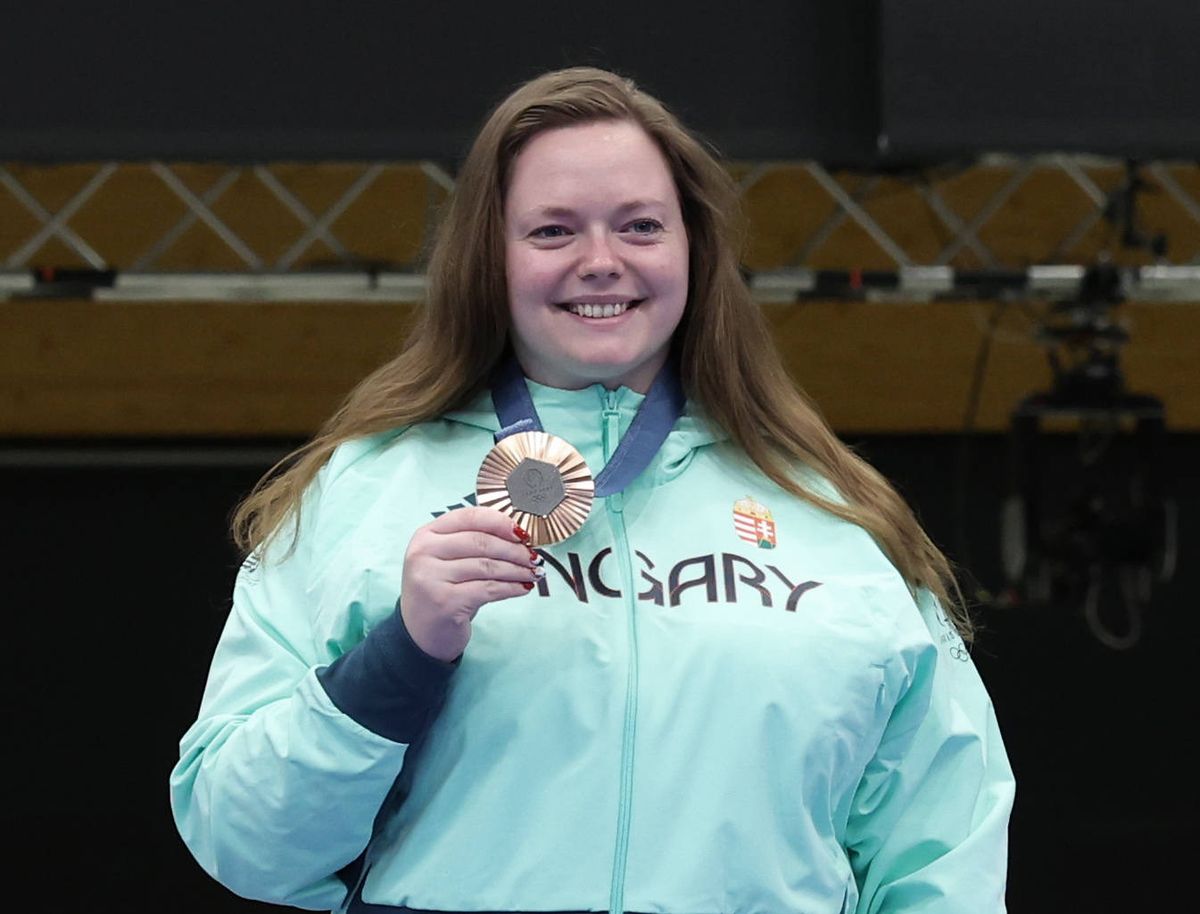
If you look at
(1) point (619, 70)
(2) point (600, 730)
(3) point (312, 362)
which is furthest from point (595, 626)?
(3) point (312, 362)

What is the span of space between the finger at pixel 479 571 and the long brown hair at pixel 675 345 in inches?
9.3

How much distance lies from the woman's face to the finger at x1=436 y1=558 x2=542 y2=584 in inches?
8.8

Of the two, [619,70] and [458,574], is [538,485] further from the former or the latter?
[619,70]

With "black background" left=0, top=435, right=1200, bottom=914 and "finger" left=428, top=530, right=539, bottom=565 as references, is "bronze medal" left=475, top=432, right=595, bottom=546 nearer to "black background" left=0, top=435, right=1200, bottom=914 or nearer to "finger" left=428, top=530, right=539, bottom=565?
"finger" left=428, top=530, right=539, bottom=565

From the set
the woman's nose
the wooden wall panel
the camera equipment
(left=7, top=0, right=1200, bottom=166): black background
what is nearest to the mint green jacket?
the woman's nose

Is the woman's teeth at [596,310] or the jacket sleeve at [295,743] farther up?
the woman's teeth at [596,310]

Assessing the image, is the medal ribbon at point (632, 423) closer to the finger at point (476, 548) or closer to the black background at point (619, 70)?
the finger at point (476, 548)

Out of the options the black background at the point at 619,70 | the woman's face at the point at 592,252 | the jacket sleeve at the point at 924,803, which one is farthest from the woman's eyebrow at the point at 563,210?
the black background at the point at 619,70

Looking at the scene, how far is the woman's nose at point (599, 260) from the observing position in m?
1.23

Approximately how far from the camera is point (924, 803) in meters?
1.27

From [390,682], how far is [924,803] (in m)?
0.44

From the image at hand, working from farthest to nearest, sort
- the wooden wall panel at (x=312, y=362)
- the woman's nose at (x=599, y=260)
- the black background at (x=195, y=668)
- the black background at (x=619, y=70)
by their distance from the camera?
the wooden wall panel at (x=312, y=362) → the black background at (x=195, y=668) → the black background at (x=619, y=70) → the woman's nose at (x=599, y=260)

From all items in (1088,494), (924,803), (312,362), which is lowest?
(924,803)

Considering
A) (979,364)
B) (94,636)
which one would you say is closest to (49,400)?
(94,636)
